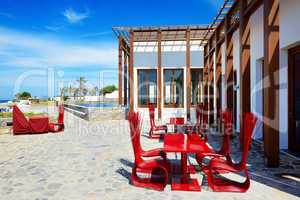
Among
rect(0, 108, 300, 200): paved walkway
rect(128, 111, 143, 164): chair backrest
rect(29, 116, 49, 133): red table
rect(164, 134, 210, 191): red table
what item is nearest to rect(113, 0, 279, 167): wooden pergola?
rect(0, 108, 300, 200): paved walkway

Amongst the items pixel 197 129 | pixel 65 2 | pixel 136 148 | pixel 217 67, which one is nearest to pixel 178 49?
pixel 217 67

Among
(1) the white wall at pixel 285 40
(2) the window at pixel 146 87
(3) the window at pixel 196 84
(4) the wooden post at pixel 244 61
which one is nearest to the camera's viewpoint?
(1) the white wall at pixel 285 40

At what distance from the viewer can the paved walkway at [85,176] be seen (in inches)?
137

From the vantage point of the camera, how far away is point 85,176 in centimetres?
434

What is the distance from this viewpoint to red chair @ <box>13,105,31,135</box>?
366 inches

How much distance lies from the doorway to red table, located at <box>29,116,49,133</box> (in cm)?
861

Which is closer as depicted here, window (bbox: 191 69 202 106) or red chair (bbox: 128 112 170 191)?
red chair (bbox: 128 112 170 191)

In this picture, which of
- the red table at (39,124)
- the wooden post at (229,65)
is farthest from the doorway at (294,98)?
the red table at (39,124)

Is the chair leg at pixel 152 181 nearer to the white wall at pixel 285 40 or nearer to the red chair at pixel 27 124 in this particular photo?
the white wall at pixel 285 40

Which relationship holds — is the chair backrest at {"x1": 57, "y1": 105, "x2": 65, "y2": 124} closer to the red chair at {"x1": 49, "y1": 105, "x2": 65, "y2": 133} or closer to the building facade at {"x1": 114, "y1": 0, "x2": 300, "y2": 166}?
the red chair at {"x1": 49, "y1": 105, "x2": 65, "y2": 133}

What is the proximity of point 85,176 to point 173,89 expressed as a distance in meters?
13.1

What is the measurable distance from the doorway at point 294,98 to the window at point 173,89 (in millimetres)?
11354

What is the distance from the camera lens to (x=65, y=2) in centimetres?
1245

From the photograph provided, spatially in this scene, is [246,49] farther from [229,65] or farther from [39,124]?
[39,124]
